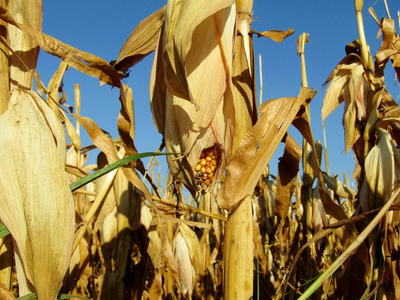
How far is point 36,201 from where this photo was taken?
2.28 ft

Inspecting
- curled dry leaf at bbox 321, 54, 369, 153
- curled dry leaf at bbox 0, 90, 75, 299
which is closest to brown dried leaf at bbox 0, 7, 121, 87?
curled dry leaf at bbox 0, 90, 75, 299

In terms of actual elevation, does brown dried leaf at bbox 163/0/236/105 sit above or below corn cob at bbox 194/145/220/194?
above

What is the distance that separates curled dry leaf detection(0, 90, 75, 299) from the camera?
0.68m

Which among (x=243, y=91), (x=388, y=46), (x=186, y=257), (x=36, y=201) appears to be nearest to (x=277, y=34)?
(x=243, y=91)

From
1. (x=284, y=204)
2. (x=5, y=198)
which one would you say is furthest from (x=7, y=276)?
(x=284, y=204)

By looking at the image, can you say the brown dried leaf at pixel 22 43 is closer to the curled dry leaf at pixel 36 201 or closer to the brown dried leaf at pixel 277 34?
the curled dry leaf at pixel 36 201

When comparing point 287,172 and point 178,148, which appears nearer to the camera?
point 178,148

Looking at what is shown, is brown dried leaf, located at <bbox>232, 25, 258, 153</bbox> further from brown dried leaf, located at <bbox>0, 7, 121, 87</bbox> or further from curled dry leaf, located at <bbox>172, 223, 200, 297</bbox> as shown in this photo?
curled dry leaf, located at <bbox>172, 223, 200, 297</bbox>

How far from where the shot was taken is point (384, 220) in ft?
5.29

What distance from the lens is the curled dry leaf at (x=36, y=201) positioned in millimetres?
676

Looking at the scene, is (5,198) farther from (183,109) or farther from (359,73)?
(359,73)

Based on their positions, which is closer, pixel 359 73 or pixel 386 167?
pixel 386 167

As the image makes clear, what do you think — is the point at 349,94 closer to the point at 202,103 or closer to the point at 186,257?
the point at 186,257

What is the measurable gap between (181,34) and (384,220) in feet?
4.05
